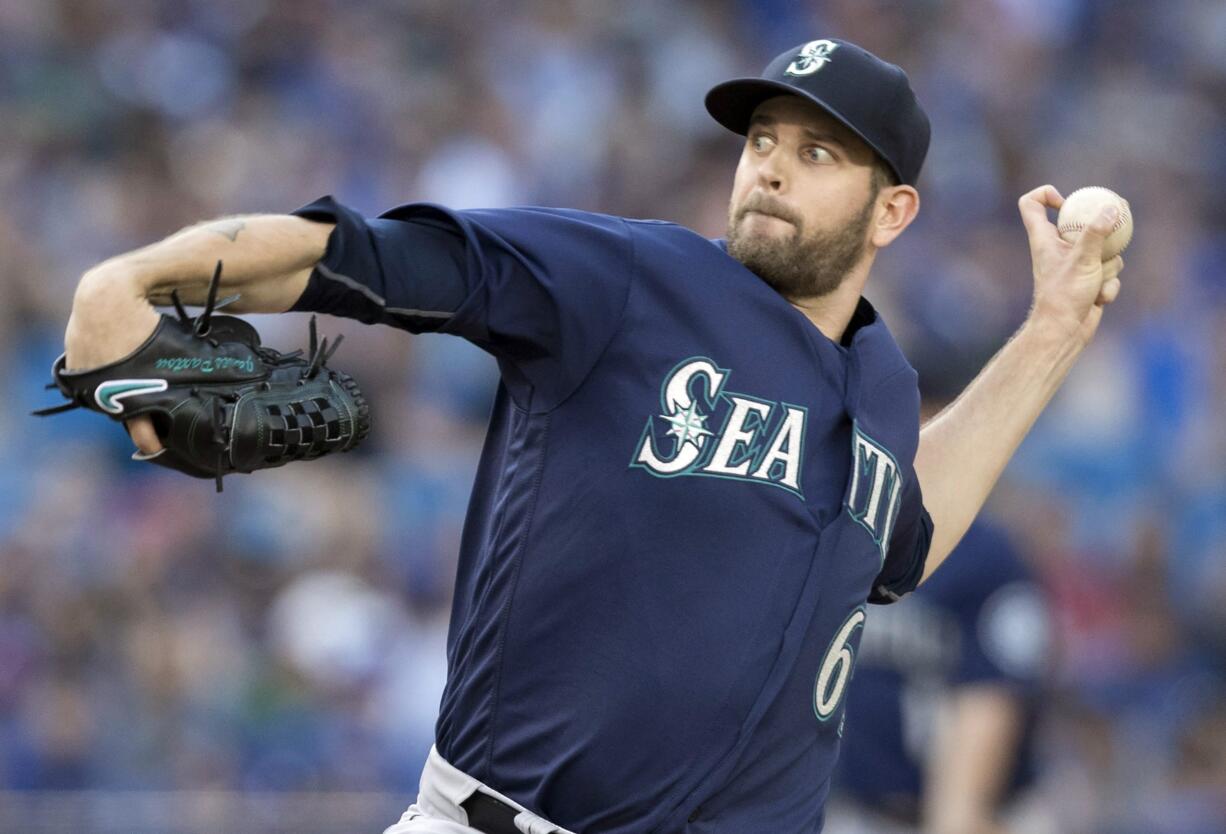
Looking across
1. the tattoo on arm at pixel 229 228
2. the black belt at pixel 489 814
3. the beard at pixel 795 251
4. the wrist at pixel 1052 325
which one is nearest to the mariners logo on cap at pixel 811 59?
the beard at pixel 795 251

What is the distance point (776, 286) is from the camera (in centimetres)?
325

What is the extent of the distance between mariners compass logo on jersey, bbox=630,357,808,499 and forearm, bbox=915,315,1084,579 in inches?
27.8

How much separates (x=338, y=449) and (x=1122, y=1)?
8994 millimetres

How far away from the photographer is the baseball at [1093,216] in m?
3.72

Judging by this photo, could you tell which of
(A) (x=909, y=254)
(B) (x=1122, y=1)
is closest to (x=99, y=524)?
(A) (x=909, y=254)

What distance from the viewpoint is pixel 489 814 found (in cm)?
299

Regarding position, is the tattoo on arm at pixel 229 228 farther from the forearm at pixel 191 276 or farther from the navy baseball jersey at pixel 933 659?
the navy baseball jersey at pixel 933 659

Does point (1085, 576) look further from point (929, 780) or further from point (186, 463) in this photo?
point (186, 463)

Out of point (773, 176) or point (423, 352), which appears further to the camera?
point (423, 352)

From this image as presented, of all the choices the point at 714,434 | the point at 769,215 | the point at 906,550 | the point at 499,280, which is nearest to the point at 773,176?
the point at 769,215

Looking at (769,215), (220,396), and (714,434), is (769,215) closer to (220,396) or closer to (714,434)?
(714,434)

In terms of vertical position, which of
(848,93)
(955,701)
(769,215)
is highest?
(848,93)

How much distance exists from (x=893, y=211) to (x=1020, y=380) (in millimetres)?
611

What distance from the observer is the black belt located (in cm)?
296
